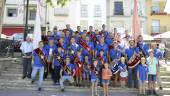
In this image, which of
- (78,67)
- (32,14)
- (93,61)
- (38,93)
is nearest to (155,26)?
(32,14)

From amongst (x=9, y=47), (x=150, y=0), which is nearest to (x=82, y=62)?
(x=9, y=47)

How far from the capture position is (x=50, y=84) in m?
17.4

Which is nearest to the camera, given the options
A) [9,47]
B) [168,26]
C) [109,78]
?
[109,78]

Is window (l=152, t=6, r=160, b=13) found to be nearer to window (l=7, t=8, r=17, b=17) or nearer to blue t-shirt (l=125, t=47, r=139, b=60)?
window (l=7, t=8, r=17, b=17)

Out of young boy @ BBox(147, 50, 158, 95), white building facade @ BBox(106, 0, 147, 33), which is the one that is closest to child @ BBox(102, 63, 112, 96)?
young boy @ BBox(147, 50, 158, 95)

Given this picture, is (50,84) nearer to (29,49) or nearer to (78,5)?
(29,49)

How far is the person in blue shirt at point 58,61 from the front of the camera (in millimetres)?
16938

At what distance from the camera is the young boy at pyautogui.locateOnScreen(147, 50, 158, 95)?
1656 centimetres

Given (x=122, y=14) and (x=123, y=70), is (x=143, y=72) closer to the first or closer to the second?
(x=123, y=70)

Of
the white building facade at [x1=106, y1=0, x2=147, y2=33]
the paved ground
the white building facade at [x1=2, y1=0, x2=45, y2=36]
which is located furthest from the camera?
the white building facade at [x1=106, y1=0, x2=147, y2=33]

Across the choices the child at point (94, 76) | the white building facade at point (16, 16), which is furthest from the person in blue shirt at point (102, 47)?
the white building facade at point (16, 16)

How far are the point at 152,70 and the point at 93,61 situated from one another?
239cm

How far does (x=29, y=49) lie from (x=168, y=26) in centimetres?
3994

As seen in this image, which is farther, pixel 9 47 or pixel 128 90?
pixel 9 47
